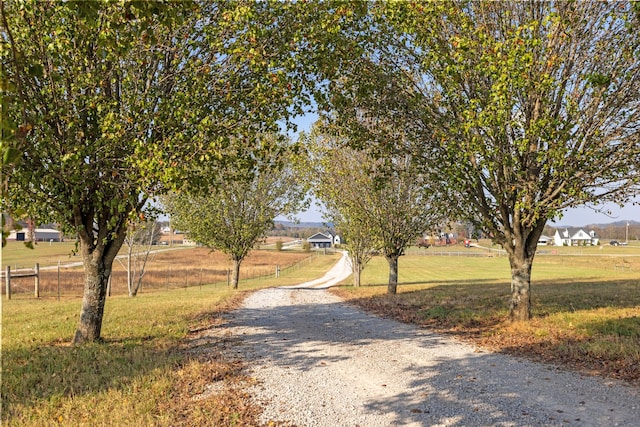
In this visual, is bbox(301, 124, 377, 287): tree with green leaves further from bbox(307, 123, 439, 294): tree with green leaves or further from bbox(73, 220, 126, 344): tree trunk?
bbox(73, 220, 126, 344): tree trunk

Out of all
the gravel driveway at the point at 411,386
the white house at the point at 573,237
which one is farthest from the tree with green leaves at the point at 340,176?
the white house at the point at 573,237

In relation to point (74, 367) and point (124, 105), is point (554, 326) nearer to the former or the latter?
point (74, 367)

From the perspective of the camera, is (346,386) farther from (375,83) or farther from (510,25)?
(510,25)

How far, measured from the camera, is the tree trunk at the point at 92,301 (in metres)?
11.0

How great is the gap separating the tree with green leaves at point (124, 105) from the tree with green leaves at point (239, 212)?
651 inches

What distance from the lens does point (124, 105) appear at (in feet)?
32.6

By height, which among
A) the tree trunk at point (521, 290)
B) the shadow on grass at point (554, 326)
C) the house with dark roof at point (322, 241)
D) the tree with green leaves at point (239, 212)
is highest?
the tree with green leaves at point (239, 212)

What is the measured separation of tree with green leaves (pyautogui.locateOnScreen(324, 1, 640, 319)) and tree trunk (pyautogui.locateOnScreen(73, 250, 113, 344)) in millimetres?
7537

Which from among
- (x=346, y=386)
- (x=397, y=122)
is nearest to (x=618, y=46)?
(x=397, y=122)

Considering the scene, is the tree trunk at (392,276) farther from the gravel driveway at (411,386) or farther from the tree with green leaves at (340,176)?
the gravel driveway at (411,386)

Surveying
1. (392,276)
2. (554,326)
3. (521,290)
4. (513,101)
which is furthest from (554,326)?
(392,276)

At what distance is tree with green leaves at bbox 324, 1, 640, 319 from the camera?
10688 millimetres

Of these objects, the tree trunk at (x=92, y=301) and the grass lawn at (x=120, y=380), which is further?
the tree trunk at (x=92, y=301)

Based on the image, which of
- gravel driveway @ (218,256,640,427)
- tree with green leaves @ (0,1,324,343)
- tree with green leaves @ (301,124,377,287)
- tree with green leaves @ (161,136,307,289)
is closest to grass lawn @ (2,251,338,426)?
gravel driveway @ (218,256,640,427)
